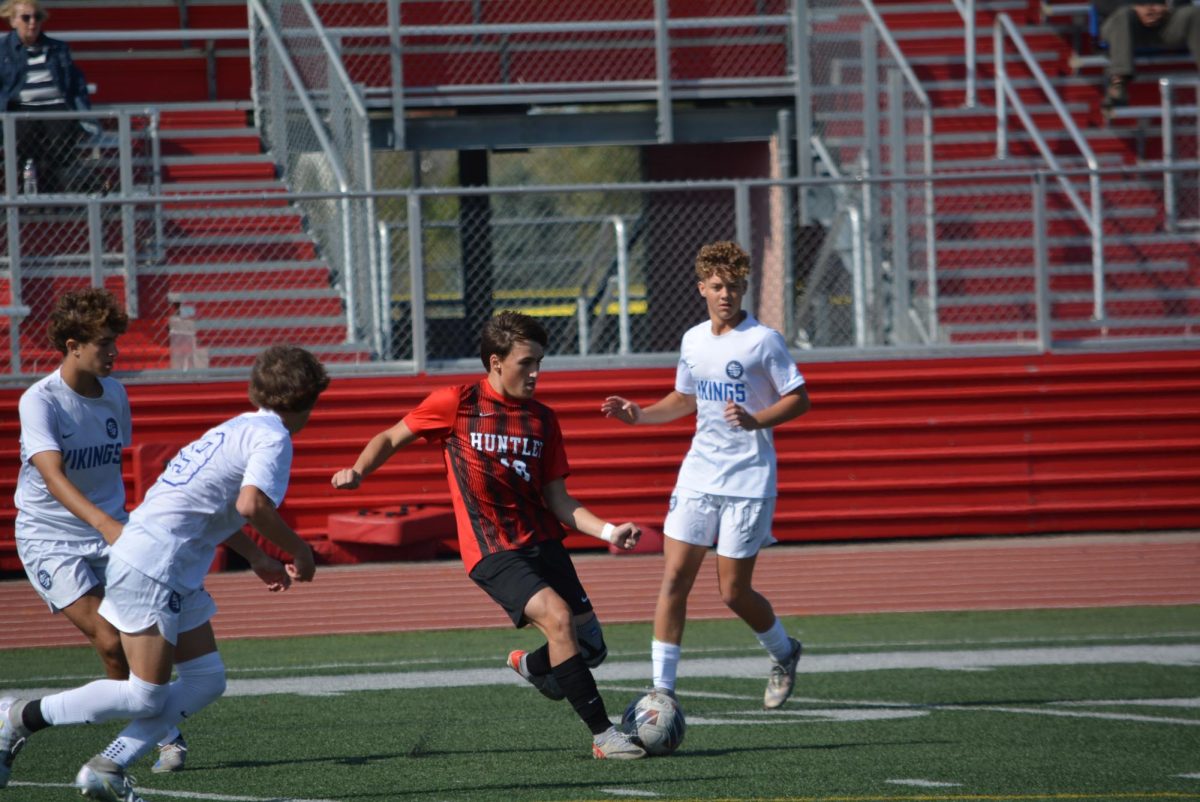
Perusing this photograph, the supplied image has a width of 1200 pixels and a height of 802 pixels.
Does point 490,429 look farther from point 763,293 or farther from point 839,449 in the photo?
point 763,293

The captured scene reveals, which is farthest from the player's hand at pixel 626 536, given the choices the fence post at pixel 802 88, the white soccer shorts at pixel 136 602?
the fence post at pixel 802 88

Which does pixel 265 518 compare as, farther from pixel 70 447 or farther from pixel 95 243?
pixel 95 243

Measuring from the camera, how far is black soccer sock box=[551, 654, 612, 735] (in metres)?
6.16

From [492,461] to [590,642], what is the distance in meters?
0.82

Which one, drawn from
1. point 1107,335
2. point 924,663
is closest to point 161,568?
point 924,663

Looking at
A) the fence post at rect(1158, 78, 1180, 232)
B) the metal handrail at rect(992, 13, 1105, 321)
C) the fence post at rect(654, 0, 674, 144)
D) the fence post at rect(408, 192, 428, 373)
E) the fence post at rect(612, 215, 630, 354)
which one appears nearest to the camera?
the fence post at rect(408, 192, 428, 373)

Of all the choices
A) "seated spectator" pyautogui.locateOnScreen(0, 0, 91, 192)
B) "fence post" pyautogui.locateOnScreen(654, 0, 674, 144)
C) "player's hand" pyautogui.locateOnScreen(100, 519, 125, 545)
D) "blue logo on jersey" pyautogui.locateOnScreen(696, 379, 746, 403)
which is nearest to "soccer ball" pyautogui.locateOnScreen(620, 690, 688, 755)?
"blue logo on jersey" pyautogui.locateOnScreen(696, 379, 746, 403)

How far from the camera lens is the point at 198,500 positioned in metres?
5.45

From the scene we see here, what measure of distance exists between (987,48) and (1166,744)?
1321cm

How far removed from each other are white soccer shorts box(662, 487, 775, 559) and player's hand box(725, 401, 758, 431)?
0.49 m

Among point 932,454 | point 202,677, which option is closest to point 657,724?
point 202,677

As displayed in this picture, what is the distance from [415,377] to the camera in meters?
13.3

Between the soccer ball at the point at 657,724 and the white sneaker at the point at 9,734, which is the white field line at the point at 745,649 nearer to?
the soccer ball at the point at 657,724

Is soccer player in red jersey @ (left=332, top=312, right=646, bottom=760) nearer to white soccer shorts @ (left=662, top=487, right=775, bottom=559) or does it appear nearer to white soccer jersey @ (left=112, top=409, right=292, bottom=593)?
white soccer jersey @ (left=112, top=409, right=292, bottom=593)
